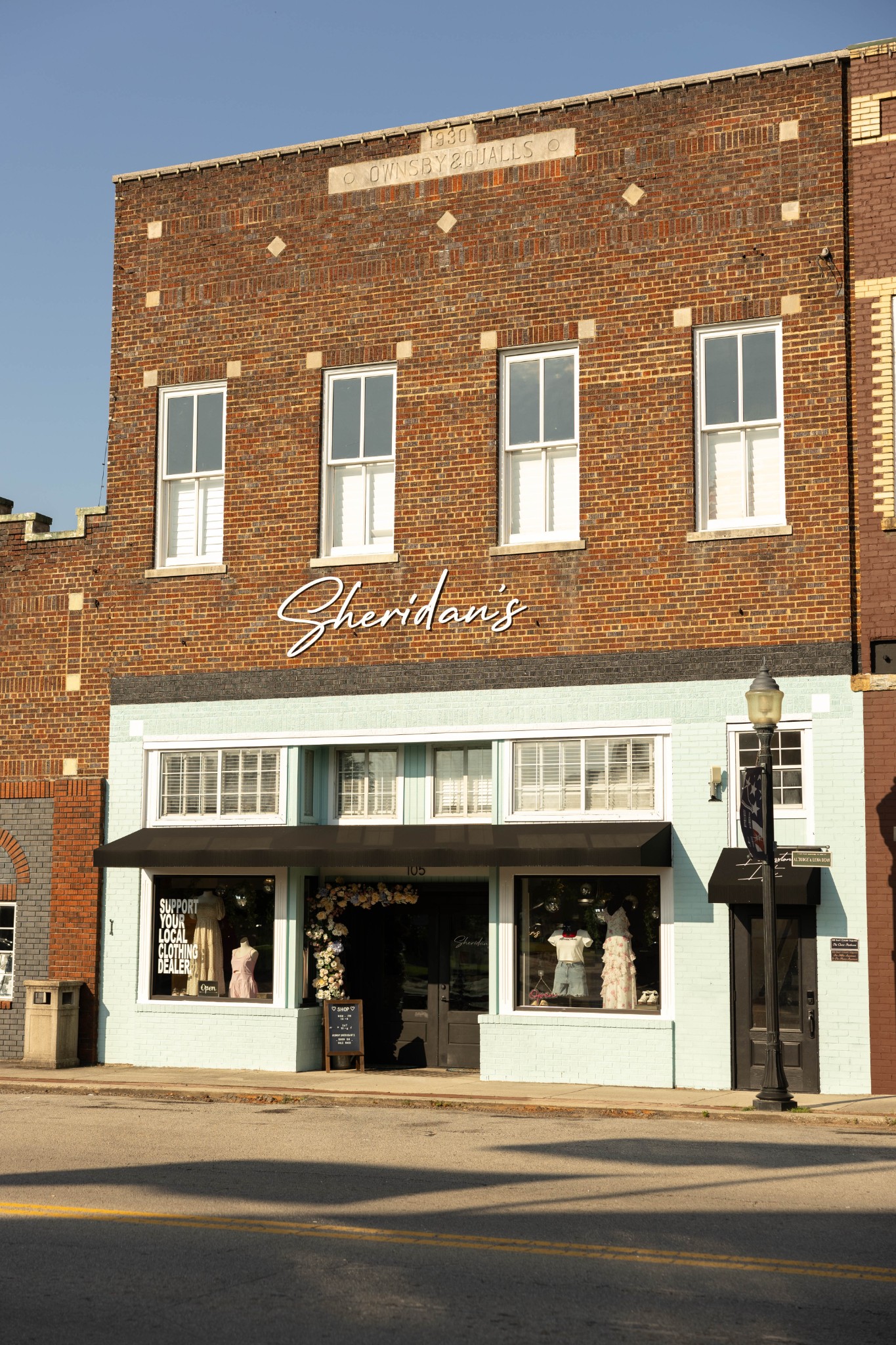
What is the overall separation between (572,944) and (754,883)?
96.7 inches

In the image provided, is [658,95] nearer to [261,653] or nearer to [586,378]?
[586,378]

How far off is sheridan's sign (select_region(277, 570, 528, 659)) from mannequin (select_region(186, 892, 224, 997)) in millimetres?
3369

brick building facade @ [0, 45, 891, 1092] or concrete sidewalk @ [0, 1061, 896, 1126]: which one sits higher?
brick building facade @ [0, 45, 891, 1092]

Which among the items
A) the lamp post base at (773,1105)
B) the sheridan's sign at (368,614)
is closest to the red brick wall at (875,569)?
the lamp post base at (773,1105)

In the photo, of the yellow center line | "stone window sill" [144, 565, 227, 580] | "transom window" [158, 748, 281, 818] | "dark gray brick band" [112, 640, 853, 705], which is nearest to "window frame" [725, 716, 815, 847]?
"dark gray brick band" [112, 640, 853, 705]

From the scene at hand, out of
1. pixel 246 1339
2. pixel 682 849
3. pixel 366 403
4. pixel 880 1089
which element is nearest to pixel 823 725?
pixel 682 849

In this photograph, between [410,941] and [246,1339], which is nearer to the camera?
Answer: [246,1339]

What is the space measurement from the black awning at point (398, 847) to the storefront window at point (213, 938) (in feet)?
2.16

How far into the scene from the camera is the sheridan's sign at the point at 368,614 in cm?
1928

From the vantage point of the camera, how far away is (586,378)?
62.8 feet

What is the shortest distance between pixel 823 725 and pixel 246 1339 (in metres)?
11.9

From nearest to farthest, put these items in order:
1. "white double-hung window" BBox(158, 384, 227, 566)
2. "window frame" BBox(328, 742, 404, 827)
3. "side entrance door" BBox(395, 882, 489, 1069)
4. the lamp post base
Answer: the lamp post base
"side entrance door" BBox(395, 882, 489, 1069)
"window frame" BBox(328, 742, 404, 827)
"white double-hung window" BBox(158, 384, 227, 566)

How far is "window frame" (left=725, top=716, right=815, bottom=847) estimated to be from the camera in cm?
1747

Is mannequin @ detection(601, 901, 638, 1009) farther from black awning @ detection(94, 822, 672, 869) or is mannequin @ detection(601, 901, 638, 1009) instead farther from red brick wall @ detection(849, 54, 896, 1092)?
red brick wall @ detection(849, 54, 896, 1092)
